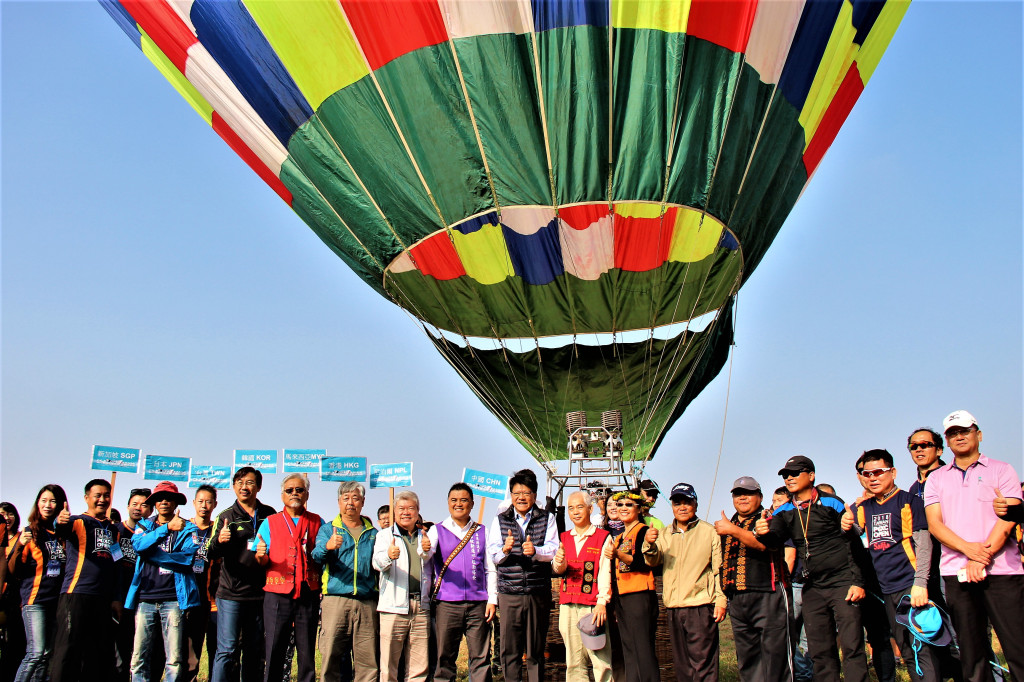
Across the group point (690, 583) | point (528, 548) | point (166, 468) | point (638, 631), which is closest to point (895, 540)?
point (690, 583)

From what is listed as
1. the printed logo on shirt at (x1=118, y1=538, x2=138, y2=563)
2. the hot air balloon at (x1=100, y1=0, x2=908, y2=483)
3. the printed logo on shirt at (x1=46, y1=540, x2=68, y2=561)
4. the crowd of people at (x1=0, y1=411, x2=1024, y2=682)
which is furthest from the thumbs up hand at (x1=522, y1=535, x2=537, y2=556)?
the hot air balloon at (x1=100, y1=0, x2=908, y2=483)

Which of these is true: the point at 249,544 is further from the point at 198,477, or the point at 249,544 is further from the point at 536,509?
the point at 198,477

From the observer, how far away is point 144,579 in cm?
539

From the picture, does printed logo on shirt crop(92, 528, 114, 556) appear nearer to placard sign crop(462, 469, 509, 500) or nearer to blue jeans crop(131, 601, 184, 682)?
blue jeans crop(131, 601, 184, 682)

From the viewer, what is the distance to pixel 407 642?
5.34 m

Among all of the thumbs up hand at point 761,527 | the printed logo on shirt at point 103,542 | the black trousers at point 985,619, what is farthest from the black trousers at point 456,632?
the black trousers at point 985,619

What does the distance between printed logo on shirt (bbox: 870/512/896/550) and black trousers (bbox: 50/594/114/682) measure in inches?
200

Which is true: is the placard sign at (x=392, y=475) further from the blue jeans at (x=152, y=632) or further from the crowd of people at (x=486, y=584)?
the blue jeans at (x=152, y=632)

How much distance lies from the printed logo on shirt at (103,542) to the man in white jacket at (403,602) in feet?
6.23

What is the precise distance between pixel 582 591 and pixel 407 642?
1.25 m

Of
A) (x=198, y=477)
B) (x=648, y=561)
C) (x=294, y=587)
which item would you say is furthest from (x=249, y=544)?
(x=198, y=477)

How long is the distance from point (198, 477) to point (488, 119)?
479 centimetres

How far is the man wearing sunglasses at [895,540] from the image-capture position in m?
4.55

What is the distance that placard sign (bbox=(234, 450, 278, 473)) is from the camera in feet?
23.1
